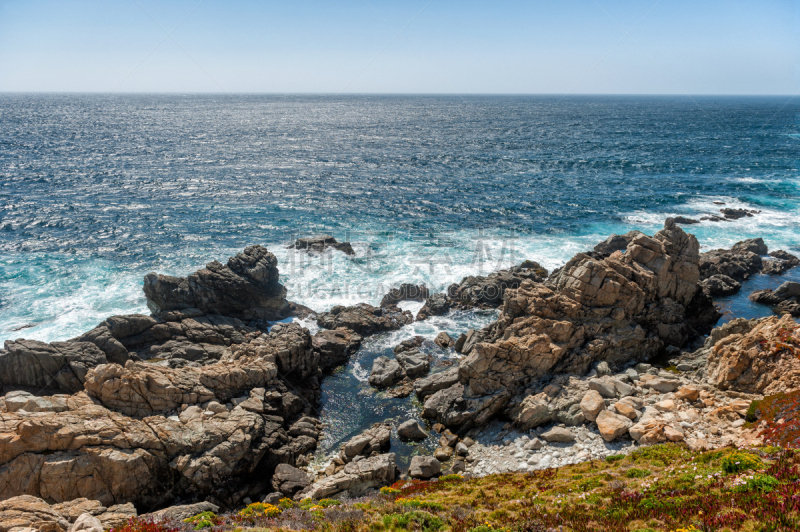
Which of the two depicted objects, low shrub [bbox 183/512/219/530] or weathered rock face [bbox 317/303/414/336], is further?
weathered rock face [bbox 317/303/414/336]

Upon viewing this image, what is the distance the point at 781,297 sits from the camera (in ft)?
144

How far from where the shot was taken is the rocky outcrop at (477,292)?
46.7 m

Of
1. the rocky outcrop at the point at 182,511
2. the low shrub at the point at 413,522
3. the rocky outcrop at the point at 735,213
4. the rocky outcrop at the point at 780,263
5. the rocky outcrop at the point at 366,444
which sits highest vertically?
the rocky outcrop at the point at 735,213

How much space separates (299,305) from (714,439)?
37.3m

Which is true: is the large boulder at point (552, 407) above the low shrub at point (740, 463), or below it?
below

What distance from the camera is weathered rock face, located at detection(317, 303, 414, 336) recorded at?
43250mm

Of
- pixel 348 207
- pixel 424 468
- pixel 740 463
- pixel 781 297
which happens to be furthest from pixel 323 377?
pixel 348 207

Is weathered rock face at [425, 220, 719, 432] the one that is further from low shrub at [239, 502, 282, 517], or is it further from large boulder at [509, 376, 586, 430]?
low shrub at [239, 502, 282, 517]

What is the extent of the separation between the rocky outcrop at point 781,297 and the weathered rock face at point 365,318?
35214mm

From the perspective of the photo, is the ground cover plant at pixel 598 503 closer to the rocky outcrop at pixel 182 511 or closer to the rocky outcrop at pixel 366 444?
the rocky outcrop at pixel 182 511

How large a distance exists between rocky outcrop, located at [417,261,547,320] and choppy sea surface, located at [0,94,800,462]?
7.20 feet

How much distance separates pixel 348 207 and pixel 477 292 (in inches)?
1500

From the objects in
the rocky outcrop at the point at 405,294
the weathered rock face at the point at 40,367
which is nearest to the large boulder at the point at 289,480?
the weathered rock face at the point at 40,367

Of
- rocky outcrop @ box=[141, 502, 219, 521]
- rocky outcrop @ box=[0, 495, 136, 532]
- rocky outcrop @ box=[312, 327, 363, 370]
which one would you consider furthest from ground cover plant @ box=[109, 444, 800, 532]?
rocky outcrop @ box=[312, 327, 363, 370]
